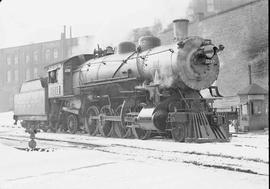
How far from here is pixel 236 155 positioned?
22.3 feet

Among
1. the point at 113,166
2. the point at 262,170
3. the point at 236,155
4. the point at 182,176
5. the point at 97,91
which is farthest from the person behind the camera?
the point at 97,91

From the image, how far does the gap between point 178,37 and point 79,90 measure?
5.14m

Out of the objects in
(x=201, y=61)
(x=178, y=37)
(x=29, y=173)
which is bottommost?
(x=29, y=173)

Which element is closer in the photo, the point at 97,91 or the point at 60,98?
the point at 97,91

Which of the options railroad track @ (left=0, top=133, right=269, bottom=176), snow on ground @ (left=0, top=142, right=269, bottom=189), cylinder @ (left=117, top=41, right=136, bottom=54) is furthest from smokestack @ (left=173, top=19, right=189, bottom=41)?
snow on ground @ (left=0, top=142, right=269, bottom=189)

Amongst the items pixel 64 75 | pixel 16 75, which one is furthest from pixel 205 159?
pixel 16 75

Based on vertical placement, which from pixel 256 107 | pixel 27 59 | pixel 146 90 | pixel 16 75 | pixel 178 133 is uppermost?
pixel 27 59

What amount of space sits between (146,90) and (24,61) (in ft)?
148

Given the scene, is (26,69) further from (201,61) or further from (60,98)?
(201,61)

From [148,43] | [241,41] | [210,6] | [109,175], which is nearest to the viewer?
[109,175]

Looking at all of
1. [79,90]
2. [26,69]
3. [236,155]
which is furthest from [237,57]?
[26,69]

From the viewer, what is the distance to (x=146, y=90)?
11.1 meters

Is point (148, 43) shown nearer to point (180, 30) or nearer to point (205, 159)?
point (180, 30)

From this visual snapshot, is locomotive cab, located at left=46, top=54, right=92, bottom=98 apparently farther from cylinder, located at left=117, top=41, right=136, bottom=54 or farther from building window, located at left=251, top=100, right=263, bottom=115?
building window, located at left=251, top=100, right=263, bottom=115
